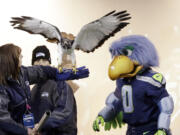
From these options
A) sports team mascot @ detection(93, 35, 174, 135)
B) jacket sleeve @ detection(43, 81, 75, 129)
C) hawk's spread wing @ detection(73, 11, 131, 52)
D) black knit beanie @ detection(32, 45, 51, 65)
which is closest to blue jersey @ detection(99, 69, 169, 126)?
sports team mascot @ detection(93, 35, 174, 135)

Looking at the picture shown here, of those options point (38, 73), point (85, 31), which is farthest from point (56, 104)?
point (85, 31)

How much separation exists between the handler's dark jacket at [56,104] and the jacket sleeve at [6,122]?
0.21 m

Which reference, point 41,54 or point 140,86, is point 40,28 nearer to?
point 41,54

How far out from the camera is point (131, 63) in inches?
59.7

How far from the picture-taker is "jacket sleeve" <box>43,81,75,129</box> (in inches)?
69.7

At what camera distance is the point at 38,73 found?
5.89 ft

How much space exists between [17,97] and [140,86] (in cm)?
57

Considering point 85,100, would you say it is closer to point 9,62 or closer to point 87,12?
point 87,12

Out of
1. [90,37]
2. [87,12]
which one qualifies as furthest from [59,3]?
[90,37]

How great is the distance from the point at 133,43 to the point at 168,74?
1.48 metres

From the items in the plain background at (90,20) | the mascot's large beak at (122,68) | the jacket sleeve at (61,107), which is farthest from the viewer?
the plain background at (90,20)

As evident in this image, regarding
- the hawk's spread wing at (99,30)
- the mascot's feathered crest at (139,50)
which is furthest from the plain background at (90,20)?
the mascot's feathered crest at (139,50)

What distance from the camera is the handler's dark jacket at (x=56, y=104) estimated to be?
183cm

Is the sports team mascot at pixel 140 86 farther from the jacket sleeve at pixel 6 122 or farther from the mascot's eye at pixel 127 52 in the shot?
the jacket sleeve at pixel 6 122
